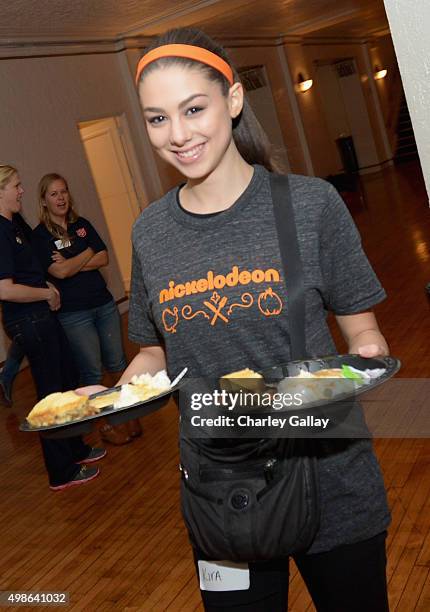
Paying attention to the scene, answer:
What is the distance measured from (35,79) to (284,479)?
9235 mm

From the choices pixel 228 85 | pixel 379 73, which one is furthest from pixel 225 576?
pixel 379 73

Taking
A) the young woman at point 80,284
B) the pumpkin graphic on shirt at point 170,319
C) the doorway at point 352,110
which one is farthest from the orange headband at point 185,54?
the doorway at point 352,110

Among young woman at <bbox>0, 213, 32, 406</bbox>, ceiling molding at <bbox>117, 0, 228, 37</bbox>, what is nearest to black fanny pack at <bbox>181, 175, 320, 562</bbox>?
young woman at <bbox>0, 213, 32, 406</bbox>

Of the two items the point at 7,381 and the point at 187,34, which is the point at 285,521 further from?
the point at 7,381

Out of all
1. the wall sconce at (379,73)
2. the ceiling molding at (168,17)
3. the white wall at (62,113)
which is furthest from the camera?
the wall sconce at (379,73)

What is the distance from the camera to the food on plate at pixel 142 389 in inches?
58.3

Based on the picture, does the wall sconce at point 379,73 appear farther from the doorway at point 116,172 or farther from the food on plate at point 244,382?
the food on plate at point 244,382

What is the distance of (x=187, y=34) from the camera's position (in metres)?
1.49

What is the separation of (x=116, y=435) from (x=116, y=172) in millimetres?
7315

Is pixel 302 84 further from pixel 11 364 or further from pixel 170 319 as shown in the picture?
pixel 170 319

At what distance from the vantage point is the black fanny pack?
1404 mm

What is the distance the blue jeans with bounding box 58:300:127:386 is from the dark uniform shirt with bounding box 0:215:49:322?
575 mm

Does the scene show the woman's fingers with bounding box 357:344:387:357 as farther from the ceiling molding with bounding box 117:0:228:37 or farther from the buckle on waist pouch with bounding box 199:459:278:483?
the ceiling molding with bounding box 117:0:228:37

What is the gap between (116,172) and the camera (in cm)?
1182
